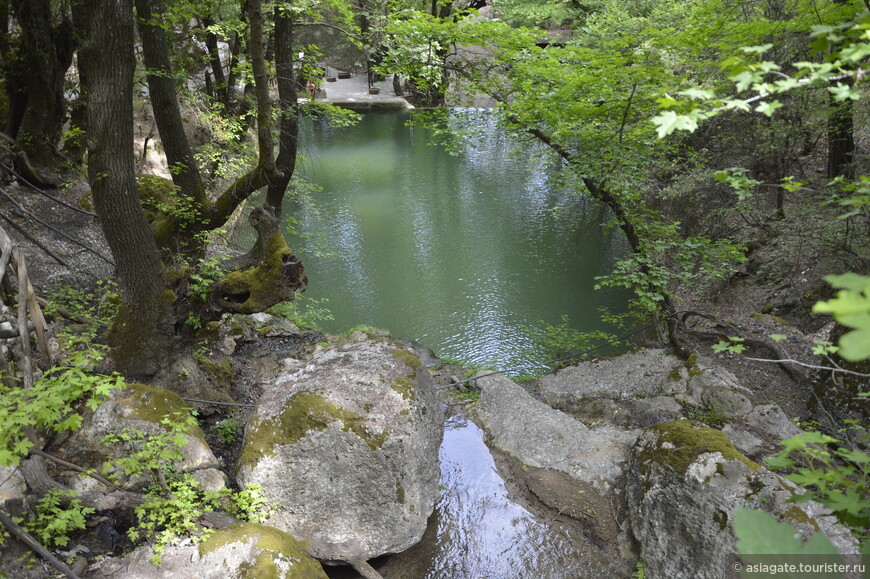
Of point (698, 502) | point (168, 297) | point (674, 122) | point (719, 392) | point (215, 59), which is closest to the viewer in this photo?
point (674, 122)

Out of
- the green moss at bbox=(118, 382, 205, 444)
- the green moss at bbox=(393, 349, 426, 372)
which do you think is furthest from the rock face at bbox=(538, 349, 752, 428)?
the green moss at bbox=(118, 382, 205, 444)

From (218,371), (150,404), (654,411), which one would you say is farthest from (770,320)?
(150,404)

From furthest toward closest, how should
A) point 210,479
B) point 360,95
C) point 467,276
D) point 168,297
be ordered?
point 360,95 < point 467,276 < point 168,297 < point 210,479

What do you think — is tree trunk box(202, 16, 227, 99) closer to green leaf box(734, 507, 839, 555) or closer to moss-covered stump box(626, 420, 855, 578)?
moss-covered stump box(626, 420, 855, 578)

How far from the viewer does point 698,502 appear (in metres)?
3.66

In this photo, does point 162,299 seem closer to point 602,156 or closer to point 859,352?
point 859,352

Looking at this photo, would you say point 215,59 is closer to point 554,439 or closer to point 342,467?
point 342,467

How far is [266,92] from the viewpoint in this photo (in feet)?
18.7

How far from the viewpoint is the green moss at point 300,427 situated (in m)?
4.05

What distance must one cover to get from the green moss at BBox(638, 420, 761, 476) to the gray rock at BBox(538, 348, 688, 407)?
1947 mm

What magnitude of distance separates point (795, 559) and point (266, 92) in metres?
5.95

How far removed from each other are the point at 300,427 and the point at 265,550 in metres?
1.08

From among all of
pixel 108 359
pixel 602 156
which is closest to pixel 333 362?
pixel 108 359

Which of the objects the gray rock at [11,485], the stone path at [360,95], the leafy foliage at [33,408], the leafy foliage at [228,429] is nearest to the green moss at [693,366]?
the leafy foliage at [228,429]
